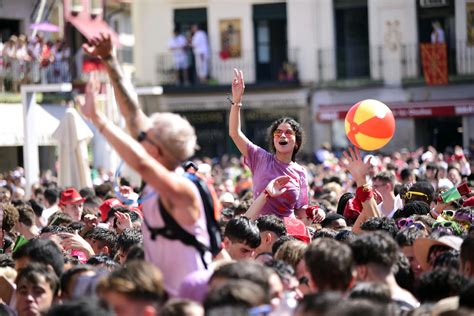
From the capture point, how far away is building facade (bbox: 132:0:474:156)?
3328cm

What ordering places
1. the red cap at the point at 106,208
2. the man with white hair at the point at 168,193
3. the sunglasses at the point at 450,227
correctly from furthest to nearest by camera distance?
the red cap at the point at 106,208 → the sunglasses at the point at 450,227 → the man with white hair at the point at 168,193

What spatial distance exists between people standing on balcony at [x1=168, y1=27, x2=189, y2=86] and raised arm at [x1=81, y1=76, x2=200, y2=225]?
29134 millimetres

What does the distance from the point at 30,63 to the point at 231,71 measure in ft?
25.2

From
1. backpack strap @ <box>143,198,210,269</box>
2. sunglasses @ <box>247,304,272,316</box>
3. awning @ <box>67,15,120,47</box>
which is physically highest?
awning @ <box>67,15,120,47</box>

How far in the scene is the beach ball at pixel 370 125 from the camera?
1030 cm

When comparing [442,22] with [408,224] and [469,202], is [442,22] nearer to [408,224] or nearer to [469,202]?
[469,202]

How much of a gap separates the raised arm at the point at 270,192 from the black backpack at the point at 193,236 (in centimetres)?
258

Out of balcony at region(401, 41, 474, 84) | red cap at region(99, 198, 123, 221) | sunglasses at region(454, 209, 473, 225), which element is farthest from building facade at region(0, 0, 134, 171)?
sunglasses at region(454, 209, 473, 225)

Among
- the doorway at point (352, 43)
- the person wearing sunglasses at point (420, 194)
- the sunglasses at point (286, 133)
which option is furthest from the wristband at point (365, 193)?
the doorway at point (352, 43)

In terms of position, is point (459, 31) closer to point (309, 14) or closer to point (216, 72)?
point (309, 14)

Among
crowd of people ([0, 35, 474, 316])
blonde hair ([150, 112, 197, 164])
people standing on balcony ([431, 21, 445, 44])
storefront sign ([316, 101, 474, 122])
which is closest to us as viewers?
crowd of people ([0, 35, 474, 316])

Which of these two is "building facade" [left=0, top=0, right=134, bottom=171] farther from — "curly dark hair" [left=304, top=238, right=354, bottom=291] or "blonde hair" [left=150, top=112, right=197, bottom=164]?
"curly dark hair" [left=304, top=238, right=354, bottom=291]

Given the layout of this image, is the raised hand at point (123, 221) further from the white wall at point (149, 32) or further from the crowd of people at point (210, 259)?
the white wall at point (149, 32)

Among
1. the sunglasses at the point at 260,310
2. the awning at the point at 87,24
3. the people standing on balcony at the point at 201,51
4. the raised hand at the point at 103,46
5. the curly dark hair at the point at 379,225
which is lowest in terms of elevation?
the curly dark hair at the point at 379,225
